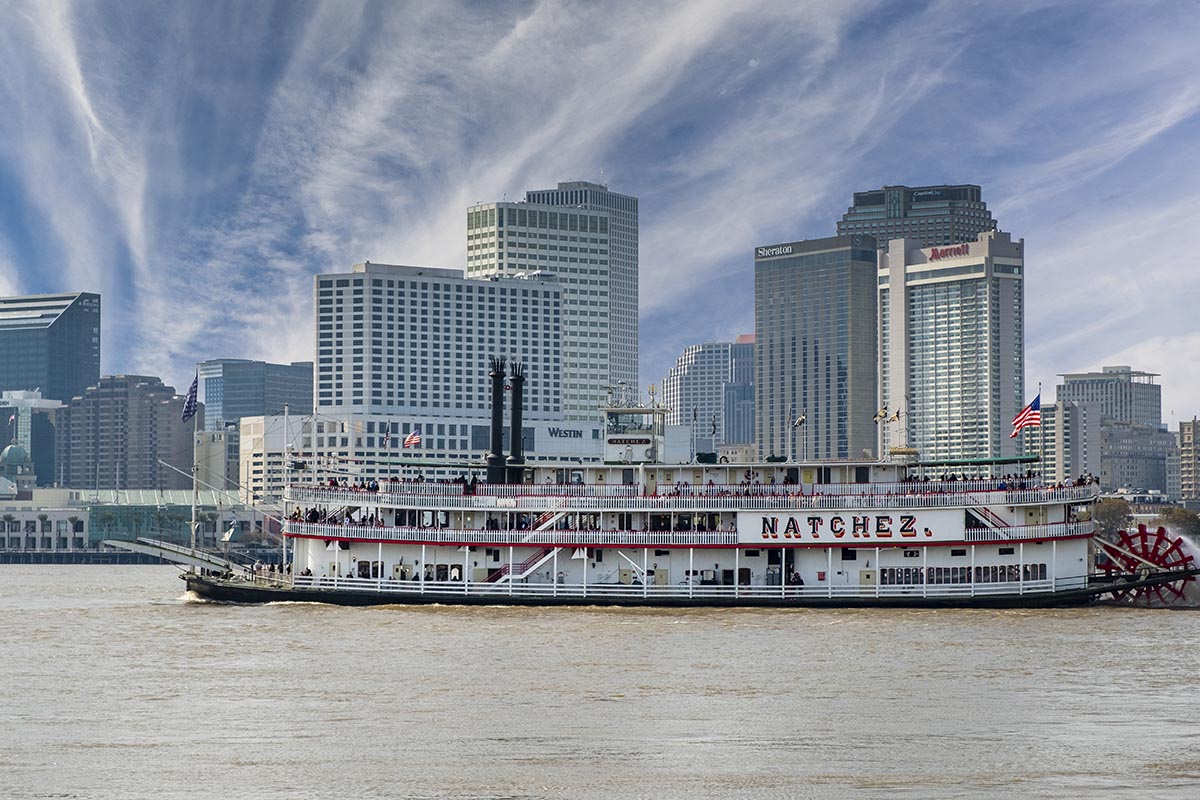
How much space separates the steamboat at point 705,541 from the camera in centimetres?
7300

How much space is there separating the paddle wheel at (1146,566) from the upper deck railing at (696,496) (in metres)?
4.66

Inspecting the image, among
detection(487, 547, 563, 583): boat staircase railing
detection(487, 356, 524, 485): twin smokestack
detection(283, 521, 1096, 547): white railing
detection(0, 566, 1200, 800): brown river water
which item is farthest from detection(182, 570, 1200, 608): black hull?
detection(487, 356, 524, 485): twin smokestack

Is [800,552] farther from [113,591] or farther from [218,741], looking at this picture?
[113,591]

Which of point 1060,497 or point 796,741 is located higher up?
point 1060,497

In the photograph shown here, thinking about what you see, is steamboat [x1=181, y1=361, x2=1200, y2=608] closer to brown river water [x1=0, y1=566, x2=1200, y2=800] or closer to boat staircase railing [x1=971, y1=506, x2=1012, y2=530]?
boat staircase railing [x1=971, y1=506, x2=1012, y2=530]

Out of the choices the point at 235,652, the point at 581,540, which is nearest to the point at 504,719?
the point at 235,652

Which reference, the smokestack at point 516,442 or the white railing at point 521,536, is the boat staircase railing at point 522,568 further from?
Answer: the smokestack at point 516,442

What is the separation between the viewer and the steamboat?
73.0 meters

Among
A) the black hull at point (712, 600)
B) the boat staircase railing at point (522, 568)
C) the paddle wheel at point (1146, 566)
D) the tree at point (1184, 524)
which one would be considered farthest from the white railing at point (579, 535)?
the tree at point (1184, 524)

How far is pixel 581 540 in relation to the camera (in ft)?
245

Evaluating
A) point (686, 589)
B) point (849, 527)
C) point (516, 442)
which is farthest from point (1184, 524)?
point (686, 589)

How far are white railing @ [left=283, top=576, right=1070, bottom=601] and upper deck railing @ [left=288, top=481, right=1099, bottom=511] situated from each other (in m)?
3.29

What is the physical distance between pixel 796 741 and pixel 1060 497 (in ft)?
117

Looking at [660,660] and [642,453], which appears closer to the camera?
[660,660]
